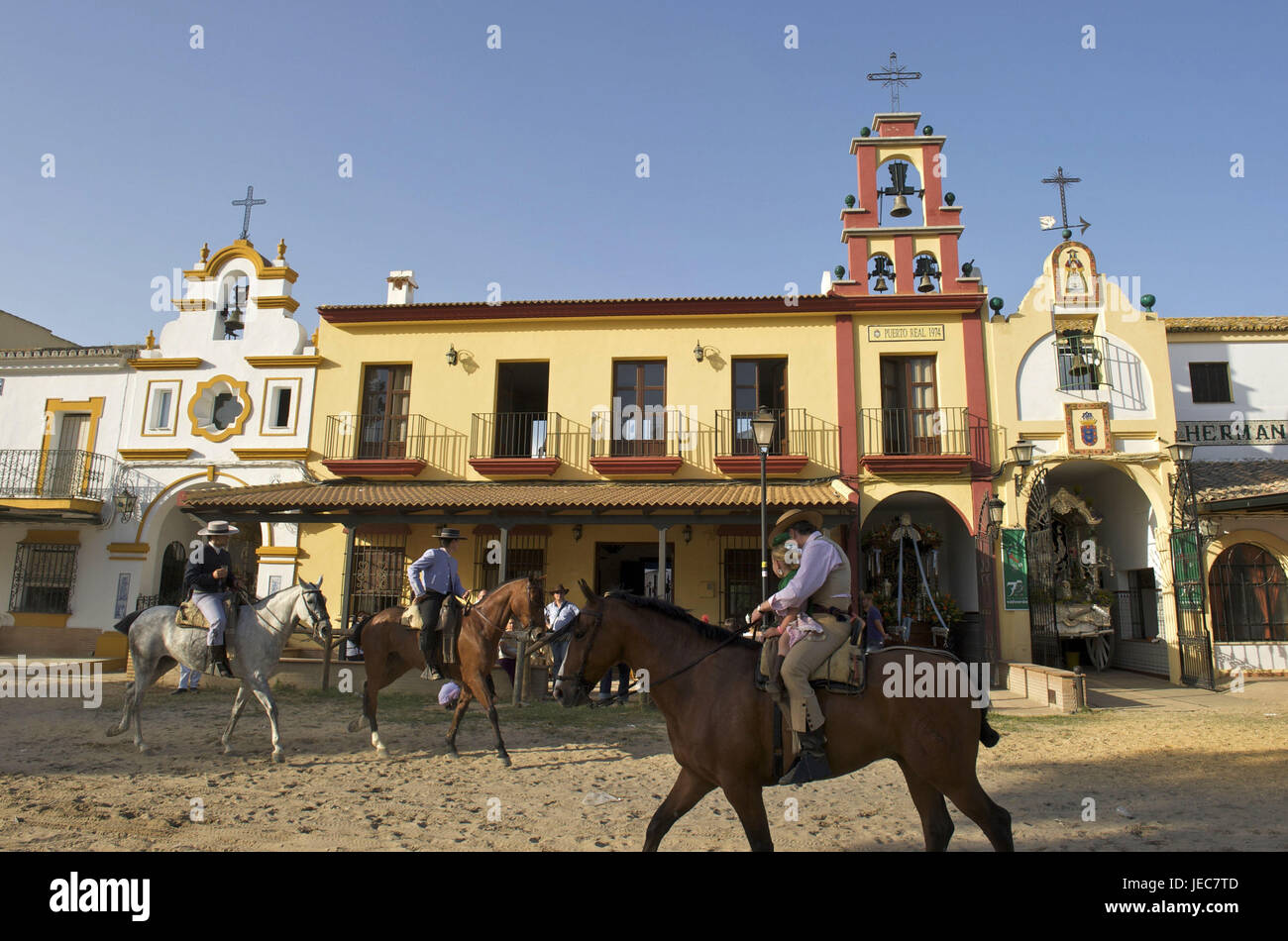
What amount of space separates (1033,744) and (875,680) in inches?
226

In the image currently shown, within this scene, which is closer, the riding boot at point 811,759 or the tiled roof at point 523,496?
the riding boot at point 811,759

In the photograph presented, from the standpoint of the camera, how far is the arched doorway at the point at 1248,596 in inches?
564

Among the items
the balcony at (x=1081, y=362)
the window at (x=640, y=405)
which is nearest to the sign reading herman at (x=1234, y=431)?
the balcony at (x=1081, y=362)

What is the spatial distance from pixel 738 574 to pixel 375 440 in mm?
8688

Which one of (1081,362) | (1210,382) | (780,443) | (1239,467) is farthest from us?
(1210,382)

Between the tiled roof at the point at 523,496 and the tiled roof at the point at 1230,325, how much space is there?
8516 millimetres

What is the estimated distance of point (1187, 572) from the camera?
13.7 metres

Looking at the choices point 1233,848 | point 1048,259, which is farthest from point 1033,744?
point 1048,259

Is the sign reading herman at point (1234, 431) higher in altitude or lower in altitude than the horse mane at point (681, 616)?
higher

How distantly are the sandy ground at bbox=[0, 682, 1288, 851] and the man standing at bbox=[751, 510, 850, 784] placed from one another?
1.39m

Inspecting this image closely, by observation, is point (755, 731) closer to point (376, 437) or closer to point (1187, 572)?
point (1187, 572)

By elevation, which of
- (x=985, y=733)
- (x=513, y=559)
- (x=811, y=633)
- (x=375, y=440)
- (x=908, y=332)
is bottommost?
(x=985, y=733)

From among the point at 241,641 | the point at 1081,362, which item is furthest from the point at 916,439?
the point at 241,641

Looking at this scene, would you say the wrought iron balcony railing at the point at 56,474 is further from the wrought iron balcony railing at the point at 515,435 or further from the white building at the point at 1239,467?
the white building at the point at 1239,467
